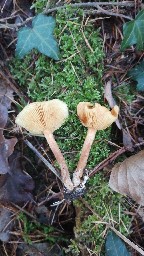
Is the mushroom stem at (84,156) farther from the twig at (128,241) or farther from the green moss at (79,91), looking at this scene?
the twig at (128,241)

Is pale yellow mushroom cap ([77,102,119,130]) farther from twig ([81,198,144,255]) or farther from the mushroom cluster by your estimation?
twig ([81,198,144,255])

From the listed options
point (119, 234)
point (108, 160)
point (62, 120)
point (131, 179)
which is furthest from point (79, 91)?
point (119, 234)

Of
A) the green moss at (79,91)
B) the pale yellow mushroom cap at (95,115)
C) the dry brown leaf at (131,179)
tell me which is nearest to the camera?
the pale yellow mushroom cap at (95,115)

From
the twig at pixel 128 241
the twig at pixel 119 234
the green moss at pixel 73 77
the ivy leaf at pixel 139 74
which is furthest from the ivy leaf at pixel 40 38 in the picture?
the twig at pixel 128 241

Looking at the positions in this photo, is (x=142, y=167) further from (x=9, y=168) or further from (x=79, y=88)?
(x=9, y=168)

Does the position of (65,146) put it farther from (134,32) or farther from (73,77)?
(134,32)

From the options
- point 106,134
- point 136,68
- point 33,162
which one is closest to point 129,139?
point 106,134
